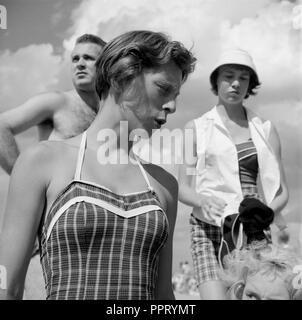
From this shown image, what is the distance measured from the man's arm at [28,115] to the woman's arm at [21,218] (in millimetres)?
1434

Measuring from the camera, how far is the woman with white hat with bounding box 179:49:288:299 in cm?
293

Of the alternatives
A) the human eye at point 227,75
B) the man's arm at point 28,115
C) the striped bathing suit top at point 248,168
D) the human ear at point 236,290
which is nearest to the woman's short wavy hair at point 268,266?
the human ear at point 236,290

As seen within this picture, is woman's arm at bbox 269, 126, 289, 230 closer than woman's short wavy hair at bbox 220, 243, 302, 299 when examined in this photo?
No

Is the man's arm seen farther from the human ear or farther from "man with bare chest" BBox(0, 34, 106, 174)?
the human ear

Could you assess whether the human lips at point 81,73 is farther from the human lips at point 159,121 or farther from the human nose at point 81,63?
the human lips at point 159,121

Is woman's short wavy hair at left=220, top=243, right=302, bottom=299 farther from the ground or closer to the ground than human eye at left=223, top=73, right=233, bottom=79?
closer to the ground

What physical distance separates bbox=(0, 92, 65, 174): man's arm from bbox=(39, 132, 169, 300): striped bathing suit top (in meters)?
1.49

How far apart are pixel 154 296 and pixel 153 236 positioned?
21 cm

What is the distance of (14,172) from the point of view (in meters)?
1.41

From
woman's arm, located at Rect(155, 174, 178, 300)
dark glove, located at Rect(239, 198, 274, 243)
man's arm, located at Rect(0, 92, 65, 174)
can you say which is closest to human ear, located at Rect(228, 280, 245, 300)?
woman's arm, located at Rect(155, 174, 178, 300)

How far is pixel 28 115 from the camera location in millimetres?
2840
